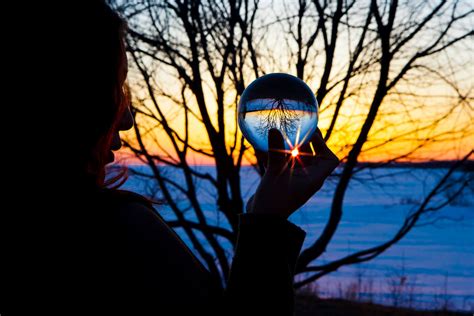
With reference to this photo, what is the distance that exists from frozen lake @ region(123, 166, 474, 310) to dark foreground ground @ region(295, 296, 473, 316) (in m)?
0.37

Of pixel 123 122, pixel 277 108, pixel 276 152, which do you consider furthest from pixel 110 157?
pixel 277 108

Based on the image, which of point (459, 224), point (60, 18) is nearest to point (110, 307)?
point (60, 18)

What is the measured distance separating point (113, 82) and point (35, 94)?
0.13 metres

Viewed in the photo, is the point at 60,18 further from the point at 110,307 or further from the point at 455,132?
the point at 455,132

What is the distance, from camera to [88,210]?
104cm

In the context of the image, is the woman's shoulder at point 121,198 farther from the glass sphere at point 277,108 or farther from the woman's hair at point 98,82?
the glass sphere at point 277,108

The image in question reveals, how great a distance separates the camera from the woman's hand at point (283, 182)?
121 cm

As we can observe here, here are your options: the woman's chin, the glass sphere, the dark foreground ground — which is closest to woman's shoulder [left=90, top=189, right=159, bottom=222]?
the woman's chin

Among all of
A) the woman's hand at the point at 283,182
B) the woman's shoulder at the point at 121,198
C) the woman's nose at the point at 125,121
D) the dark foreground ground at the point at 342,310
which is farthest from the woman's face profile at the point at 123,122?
the dark foreground ground at the point at 342,310

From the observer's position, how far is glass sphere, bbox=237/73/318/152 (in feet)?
5.65

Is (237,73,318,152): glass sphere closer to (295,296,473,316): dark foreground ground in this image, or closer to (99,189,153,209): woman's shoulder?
(99,189,153,209): woman's shoulder

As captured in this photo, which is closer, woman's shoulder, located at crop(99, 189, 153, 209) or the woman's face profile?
woman's shoulder, located at crop(99, 189, 153, 209)

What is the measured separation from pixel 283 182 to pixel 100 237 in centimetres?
38

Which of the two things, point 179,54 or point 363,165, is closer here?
point 179,54
